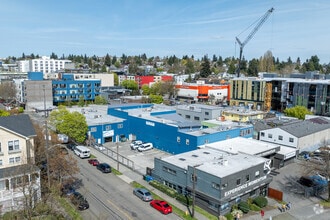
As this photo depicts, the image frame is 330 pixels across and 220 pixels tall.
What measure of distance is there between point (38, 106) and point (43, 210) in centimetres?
6406

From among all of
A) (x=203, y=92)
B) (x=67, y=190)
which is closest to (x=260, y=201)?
(x=67, y=190)

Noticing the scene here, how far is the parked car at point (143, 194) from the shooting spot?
91.7 feet

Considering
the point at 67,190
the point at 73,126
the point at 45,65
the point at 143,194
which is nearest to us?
the point at 143,194

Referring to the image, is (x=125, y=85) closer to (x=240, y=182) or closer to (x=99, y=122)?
(x=99, y=122)

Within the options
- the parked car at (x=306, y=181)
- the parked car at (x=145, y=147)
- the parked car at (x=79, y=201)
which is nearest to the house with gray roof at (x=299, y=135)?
the parked car at (x=306, y=181)

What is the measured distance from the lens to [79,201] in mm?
26531

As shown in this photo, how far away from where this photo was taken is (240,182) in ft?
89.1

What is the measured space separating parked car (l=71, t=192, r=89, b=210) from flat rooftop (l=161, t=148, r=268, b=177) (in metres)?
9.72

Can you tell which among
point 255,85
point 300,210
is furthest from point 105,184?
point 255,85

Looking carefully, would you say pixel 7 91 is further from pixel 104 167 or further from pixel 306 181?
pixel 306 181

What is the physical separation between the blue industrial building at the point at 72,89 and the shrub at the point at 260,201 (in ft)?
245

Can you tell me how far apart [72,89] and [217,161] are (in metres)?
71.8

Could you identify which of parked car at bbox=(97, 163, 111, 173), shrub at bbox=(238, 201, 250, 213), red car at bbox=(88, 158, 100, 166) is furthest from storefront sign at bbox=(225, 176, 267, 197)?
red car at bbox=(88, 158, 100, 166)

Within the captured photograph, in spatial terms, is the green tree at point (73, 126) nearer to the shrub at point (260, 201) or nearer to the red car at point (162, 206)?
the red car at point (162, 206)
